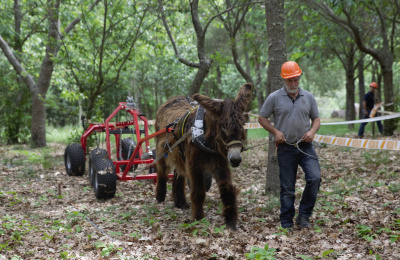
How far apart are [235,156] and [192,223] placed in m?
1.31

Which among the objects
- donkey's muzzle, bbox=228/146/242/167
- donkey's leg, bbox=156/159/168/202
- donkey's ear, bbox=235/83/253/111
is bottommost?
donkey's leg, bbox=156/159/168/202

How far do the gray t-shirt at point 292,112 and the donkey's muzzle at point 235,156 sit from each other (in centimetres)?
77

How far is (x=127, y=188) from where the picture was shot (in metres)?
7.88

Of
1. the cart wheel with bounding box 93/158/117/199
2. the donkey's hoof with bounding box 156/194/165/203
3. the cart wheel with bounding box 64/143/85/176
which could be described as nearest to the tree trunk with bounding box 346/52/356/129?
the cart wheel with bounding box 64/143/85/176

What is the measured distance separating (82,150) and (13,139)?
9401 mm

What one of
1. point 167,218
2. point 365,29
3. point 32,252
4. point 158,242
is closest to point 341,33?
point 365,29

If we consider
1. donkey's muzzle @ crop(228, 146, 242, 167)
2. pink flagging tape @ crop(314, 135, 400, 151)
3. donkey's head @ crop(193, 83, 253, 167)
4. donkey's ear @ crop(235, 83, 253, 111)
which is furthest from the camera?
pink flagging tape @ crop(314, 135, 400, 151)

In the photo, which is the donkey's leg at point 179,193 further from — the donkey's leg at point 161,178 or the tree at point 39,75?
the tree at point 39,75

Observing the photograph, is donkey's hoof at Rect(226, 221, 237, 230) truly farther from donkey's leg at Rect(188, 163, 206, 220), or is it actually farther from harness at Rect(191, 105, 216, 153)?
harness at Rect(191, 105, 216, 153)

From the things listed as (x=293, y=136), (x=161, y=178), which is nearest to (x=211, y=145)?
(x=293, y=136)

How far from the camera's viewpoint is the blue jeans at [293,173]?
181 inches

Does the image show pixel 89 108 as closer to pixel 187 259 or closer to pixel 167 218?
pixel 167 218

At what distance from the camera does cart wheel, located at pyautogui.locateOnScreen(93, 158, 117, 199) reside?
6.45 metres

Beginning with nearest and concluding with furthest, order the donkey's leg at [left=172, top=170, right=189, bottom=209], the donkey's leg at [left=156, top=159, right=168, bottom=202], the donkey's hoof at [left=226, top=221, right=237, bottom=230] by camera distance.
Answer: the donkey's hoof at [left=226, top=221, right=237, bottom=230] → the donkey's leg at [left=172, top=170, right=189, bottom=209] → the donkey's leg at [left=156, top=159, right=168, bottom=202]
